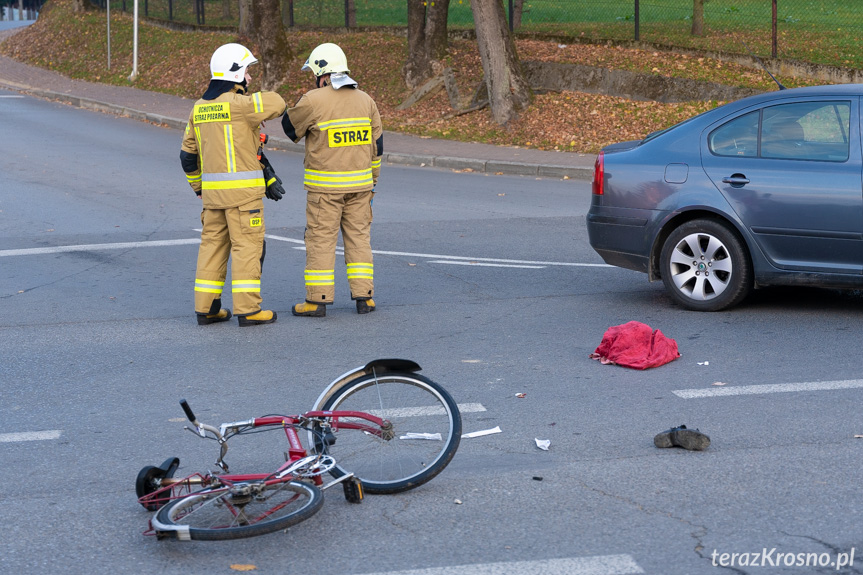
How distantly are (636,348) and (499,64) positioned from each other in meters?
13.0

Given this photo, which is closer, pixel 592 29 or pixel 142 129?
pixel 142 129

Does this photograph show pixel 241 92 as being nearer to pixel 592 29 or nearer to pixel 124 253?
pixel 124 253

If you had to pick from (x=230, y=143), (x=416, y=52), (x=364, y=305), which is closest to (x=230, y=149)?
(x=230, y=143)

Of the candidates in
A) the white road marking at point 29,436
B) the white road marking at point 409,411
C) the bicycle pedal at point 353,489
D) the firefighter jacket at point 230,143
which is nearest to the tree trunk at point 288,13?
the firefighter jacket at point 230,143

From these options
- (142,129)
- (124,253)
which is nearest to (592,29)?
(142,129)

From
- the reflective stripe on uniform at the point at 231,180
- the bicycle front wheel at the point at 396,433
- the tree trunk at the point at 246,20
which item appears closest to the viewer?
the bicycle front wheel at the point at 396,433

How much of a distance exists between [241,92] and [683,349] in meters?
3.65

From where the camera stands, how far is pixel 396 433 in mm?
4898

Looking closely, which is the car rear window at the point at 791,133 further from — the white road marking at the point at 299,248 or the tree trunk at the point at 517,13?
the tree trunk at the point at 517,13

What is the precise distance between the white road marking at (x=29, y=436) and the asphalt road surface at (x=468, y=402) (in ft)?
0.06

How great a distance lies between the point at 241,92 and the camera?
25.3 ft

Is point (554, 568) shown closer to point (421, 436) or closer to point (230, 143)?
point (421, 436)

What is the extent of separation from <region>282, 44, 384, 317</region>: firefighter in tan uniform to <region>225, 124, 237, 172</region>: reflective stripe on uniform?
49 cm

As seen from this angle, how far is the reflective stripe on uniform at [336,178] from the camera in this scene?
26.6ft
